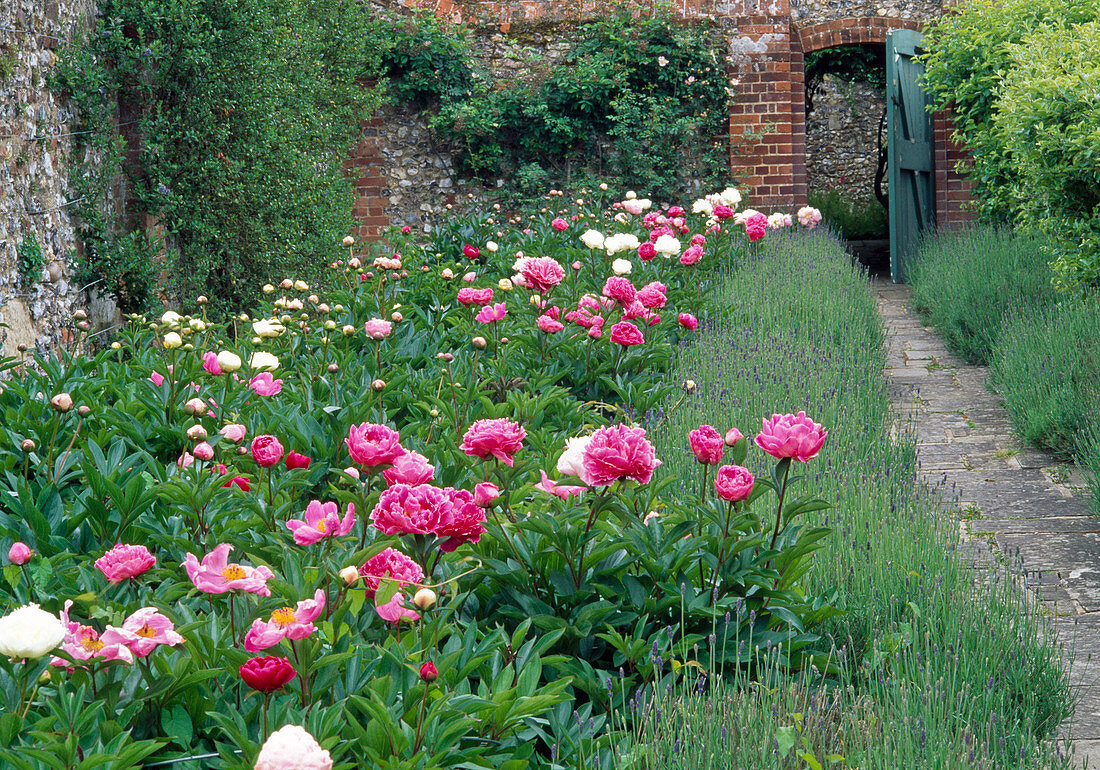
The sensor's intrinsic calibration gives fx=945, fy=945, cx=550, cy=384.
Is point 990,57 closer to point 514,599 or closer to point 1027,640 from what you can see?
point 1027,640

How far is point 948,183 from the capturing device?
32.3 ft

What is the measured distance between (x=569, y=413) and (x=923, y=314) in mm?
5386

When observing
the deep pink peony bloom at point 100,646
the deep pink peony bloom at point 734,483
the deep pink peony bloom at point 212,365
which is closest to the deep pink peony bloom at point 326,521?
the deep pink peony bloom at point 100,646

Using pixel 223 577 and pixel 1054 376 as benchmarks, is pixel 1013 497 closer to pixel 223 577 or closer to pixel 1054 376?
pixel 1054 376

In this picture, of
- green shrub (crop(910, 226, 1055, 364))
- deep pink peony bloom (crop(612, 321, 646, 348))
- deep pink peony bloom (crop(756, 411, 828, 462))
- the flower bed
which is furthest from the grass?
green shrub (crop(910, 226, 1055, 364))

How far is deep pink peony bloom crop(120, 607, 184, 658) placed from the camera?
4.04 ft

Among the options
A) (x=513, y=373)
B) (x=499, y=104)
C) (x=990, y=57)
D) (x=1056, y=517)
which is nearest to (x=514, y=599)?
(x=513, y=373)

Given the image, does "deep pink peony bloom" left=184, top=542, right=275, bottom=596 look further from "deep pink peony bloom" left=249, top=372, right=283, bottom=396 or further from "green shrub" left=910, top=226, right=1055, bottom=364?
"green shrub" left=910, top=226, right=1055, bottom=364

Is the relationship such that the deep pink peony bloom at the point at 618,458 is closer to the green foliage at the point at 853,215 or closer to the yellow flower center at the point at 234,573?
the yellow flower center at the point at 234,573

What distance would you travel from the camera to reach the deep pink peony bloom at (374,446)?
169 cm

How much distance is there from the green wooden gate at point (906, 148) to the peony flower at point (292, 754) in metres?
8.74

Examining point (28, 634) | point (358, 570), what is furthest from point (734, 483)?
point (28, 634)

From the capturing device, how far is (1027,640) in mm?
2188

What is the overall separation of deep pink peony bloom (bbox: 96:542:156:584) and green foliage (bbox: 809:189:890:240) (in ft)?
43.8
